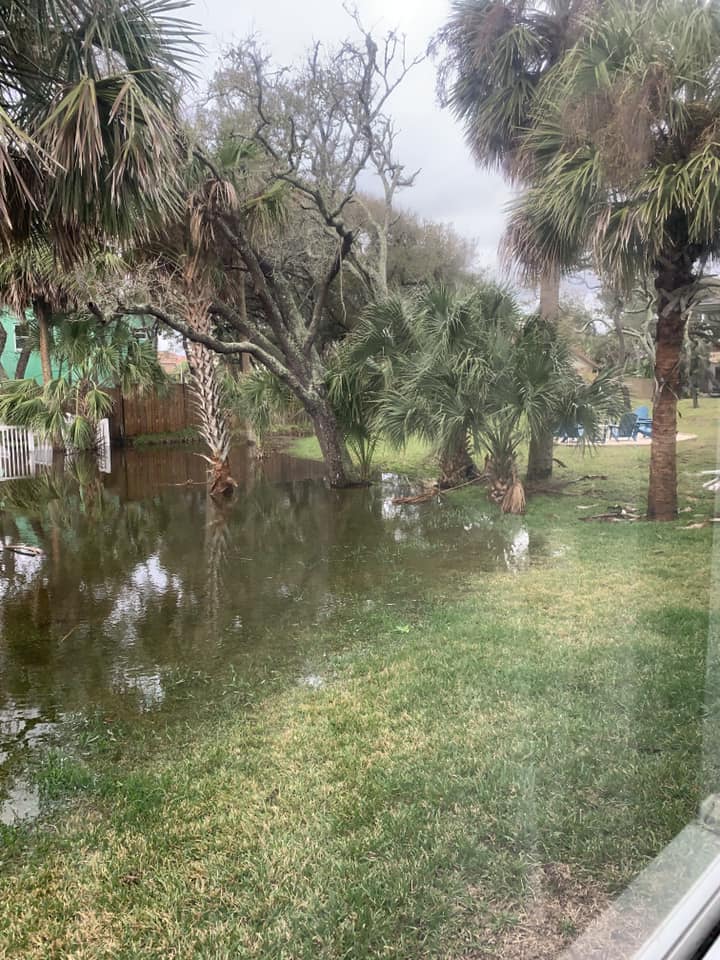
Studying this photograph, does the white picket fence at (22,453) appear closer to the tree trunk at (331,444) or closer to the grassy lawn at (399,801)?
the tree trunk at (331,444)

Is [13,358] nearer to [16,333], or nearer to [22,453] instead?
[16,333]

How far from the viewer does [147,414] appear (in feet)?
37.6

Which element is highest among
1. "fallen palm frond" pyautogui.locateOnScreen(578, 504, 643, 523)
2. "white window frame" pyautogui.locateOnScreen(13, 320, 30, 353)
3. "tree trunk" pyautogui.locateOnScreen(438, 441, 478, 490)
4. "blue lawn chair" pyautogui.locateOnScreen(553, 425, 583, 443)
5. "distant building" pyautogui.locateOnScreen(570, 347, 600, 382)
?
"white window frame" pyautogui.locateOnScreen(13, 320, 30, 353)

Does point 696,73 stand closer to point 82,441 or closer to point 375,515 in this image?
point 375,515

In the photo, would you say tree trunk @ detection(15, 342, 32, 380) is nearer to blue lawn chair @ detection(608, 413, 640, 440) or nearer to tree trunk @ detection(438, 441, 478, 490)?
tree trunk @ detection(438, 441, 478, 490)

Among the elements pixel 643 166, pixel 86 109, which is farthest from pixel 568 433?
pixel 86 109

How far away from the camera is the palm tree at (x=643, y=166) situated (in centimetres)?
274

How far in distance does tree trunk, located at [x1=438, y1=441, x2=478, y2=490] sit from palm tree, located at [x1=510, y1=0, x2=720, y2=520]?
2.58 m

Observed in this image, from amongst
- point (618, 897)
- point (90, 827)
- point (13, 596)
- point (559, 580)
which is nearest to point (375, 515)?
point (559, 580)

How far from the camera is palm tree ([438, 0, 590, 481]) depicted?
117 inches

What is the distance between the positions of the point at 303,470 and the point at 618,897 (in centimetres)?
750

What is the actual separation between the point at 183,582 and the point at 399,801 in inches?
108

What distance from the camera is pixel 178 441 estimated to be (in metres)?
11.1

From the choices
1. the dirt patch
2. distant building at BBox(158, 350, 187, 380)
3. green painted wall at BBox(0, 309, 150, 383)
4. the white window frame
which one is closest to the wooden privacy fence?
distant building at BBox(158, 350, 187, 380)
